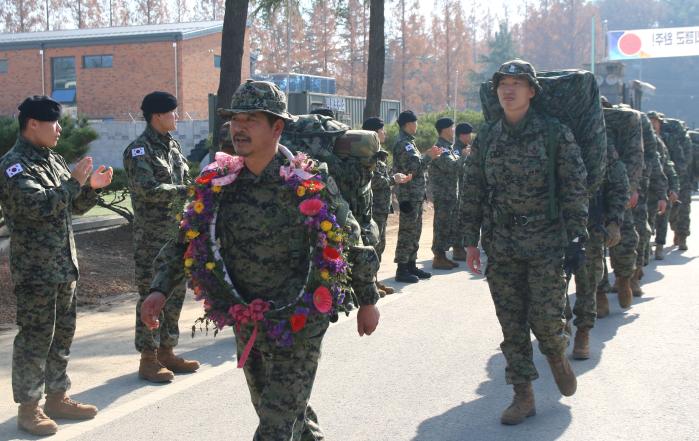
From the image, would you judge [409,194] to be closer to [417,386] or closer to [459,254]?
[459,254]

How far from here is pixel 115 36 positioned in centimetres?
4269

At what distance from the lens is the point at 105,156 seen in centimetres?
3525

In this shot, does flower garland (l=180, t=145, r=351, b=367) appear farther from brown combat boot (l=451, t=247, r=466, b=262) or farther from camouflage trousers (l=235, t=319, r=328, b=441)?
brown combat boot (l=451, t=247, r=466, b=262)

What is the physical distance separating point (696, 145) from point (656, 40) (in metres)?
66.8

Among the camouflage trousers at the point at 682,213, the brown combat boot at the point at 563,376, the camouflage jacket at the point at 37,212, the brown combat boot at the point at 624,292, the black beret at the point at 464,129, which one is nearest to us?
the camouflage jacket at the point at 37,212

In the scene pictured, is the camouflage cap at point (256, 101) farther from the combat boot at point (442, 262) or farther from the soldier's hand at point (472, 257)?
the combat boot at point (442, 262)

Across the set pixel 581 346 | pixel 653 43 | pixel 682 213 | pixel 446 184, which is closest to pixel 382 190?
pixel 446 184

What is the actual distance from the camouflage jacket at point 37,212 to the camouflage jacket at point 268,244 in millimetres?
1539

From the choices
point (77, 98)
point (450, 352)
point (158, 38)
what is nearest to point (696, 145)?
point (450, 352)

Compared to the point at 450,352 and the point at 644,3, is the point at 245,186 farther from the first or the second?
the point at 644,3

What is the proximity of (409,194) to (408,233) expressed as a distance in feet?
1.62

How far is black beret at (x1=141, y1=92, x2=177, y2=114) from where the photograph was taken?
662 cm

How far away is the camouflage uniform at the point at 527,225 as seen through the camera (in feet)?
18.4

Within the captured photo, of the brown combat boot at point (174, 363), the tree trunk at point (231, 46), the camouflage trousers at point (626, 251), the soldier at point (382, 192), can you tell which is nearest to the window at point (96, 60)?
the tree trunk at point (231, 46)
